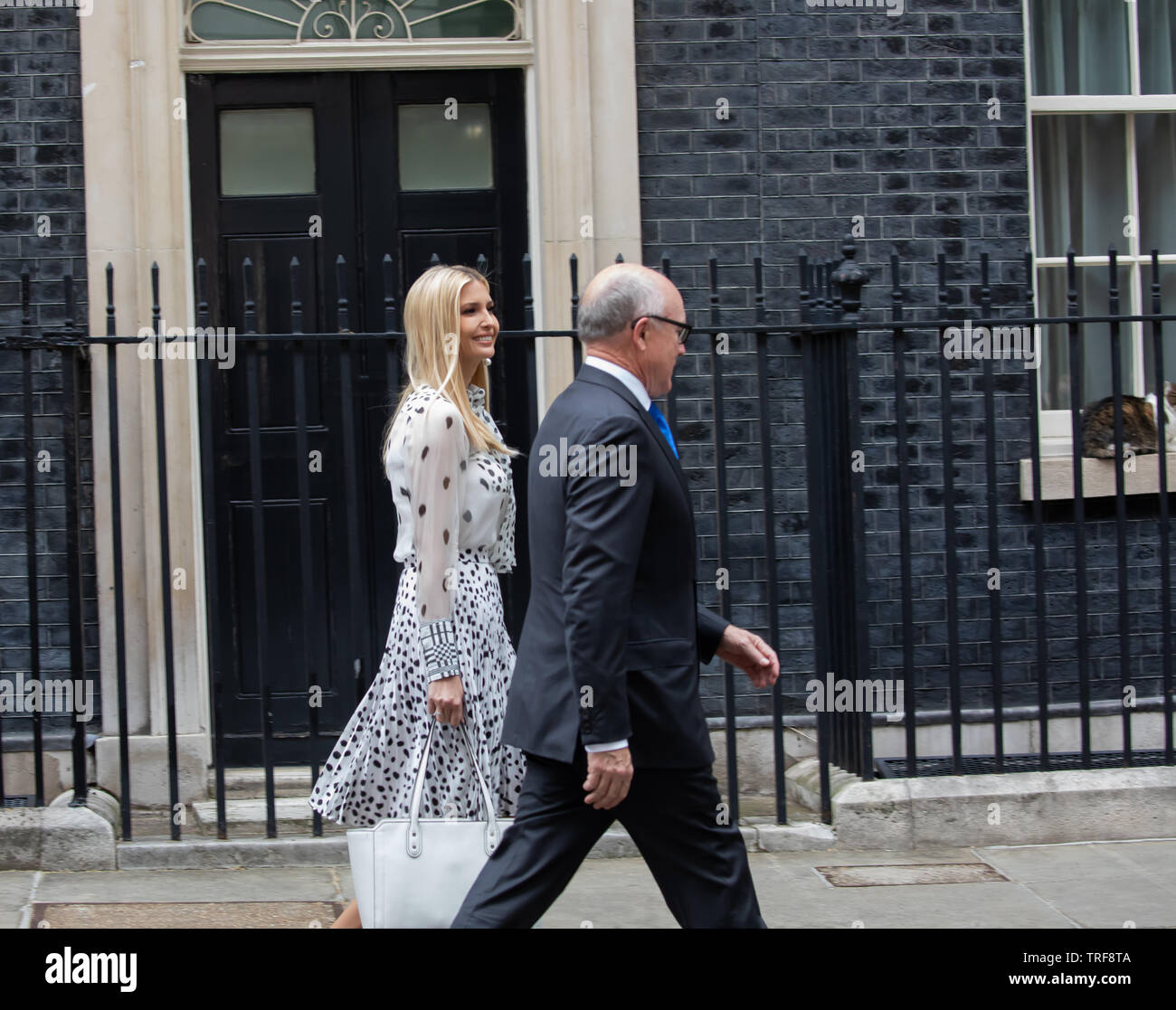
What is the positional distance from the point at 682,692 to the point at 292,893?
2.51m

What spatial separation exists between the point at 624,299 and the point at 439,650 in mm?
1104

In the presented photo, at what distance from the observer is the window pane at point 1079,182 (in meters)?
7.54

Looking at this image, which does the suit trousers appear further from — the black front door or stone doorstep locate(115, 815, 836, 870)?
the black front door

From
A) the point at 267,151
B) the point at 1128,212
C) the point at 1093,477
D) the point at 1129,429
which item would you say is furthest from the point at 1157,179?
the point at 267,151

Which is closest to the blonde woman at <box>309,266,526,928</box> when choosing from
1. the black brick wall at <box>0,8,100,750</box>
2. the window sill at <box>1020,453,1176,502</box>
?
the black brick wall at <box>0,8,100,750</box>

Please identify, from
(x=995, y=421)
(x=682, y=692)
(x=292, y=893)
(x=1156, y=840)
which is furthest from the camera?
(x=995, y=421)

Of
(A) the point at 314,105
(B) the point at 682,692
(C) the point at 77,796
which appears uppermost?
(A) the point at 314,105

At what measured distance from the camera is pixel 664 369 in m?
3.70

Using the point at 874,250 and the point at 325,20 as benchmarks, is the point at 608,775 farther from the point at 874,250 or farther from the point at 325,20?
the point at 325,20

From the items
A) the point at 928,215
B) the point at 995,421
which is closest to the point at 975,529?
the point at 995,421

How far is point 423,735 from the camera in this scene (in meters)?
4.20

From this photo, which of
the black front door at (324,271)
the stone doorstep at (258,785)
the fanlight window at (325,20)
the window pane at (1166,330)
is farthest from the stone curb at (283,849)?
the fanlight window at (325,20)

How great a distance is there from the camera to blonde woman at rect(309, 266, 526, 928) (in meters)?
4.07

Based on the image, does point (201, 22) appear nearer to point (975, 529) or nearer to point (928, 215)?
point (928, 215)
